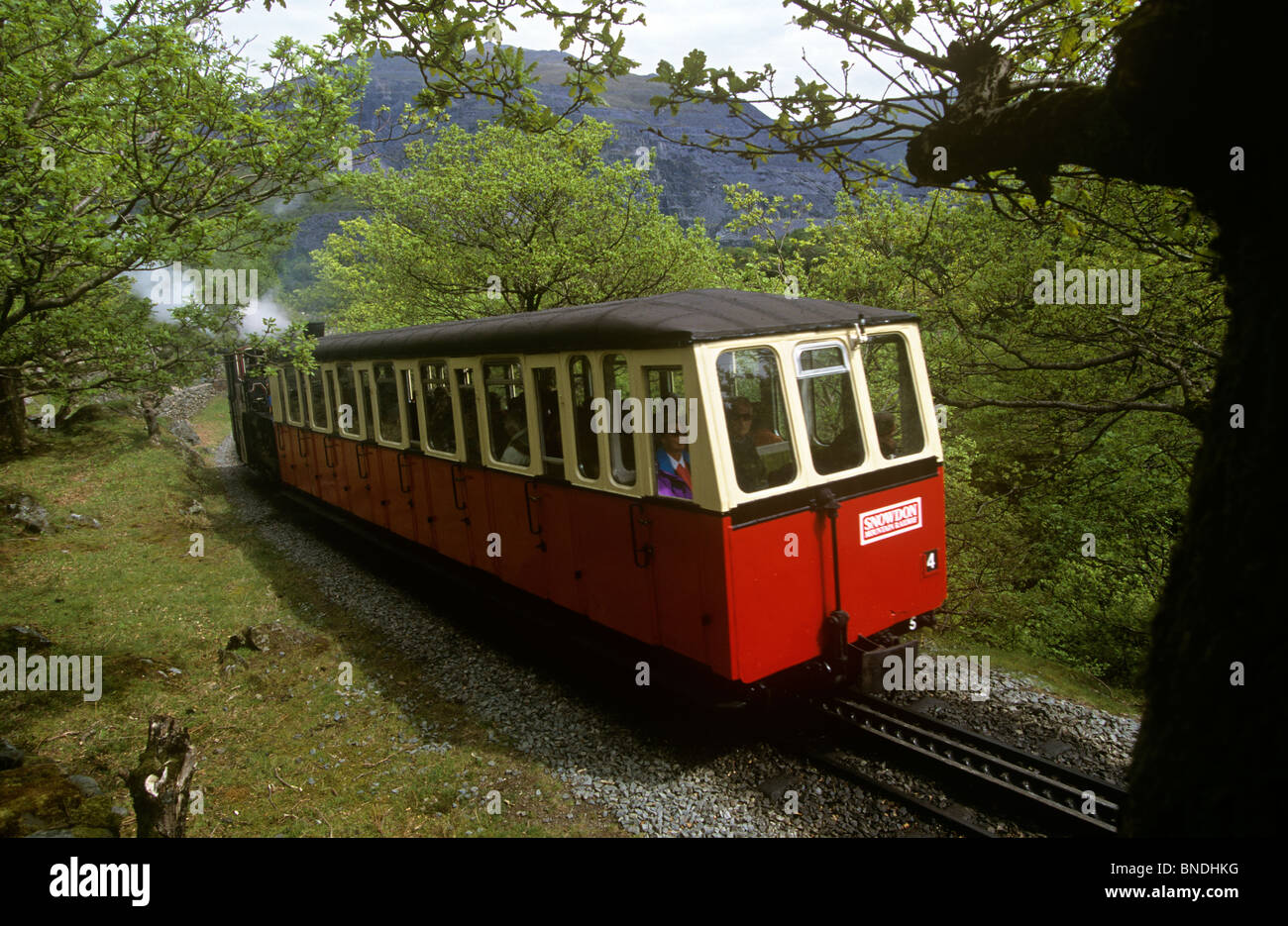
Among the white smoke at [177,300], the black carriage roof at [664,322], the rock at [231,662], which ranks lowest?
the rock at [231,662]

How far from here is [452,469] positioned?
8.61m

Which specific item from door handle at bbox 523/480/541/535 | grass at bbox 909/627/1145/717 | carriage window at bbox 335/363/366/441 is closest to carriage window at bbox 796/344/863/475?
grass at bbox 909/627/1145/717

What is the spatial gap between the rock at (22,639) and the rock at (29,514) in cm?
523

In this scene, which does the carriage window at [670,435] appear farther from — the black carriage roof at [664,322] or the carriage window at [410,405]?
the carriage window at [410,405]

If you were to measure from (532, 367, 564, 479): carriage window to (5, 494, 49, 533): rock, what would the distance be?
1034cm

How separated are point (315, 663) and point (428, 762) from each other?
8.93ft

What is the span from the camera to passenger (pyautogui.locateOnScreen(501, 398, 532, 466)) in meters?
7.34

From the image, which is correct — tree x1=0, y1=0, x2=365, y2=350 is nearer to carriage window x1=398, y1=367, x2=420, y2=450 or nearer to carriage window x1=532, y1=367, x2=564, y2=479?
carriage window x1=398, y1=367, x2=420, y2=450

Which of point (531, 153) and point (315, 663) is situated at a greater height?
point (531, 153)

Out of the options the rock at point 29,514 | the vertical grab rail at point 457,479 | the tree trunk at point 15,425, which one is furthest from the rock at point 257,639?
the tree trunk at point 15,425

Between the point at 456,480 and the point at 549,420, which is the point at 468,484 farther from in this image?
the point at 549,420

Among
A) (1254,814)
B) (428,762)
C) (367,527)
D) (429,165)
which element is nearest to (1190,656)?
(1254,814)

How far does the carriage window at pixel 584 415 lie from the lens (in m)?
6.30
